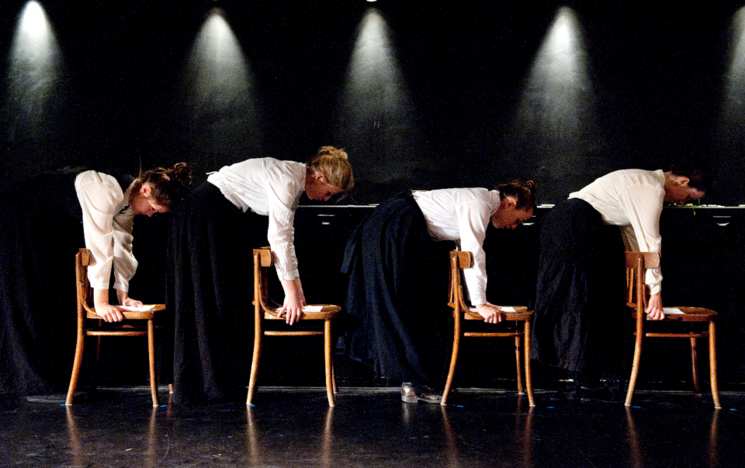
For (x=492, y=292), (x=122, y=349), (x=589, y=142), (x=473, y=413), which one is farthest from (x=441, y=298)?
(x=589, y=142)

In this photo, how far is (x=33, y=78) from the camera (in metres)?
5.34

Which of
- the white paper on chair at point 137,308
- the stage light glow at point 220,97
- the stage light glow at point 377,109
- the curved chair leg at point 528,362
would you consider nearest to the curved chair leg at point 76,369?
the white paper on chair at point 137,308

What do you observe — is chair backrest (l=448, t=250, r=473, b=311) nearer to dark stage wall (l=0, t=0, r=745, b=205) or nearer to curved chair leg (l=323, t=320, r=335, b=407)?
curved chair leg (l=323, t=320, r=335, b=407)

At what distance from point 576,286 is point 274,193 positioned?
5.62 ft

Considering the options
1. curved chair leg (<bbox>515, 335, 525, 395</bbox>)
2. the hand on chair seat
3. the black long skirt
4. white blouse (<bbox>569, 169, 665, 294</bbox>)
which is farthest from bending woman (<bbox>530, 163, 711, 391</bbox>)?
the black long skirt

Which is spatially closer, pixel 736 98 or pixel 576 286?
pixel 576 286

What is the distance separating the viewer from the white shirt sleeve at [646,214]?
3367mm

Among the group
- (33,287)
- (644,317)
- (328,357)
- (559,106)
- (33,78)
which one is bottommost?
(328,357)

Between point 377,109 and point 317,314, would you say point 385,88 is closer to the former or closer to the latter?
point 377,109

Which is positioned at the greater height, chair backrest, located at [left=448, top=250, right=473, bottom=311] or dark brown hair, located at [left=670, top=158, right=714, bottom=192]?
dark brown hair, located at [left=670, top=158, right=714, bottom=192]

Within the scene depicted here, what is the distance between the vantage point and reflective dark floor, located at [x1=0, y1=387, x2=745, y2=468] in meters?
2.44

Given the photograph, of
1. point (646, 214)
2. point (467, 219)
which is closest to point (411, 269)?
point (467, 219)

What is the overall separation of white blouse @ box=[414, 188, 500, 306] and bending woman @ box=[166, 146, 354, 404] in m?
0.51

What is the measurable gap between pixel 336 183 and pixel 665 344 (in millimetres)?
2266
